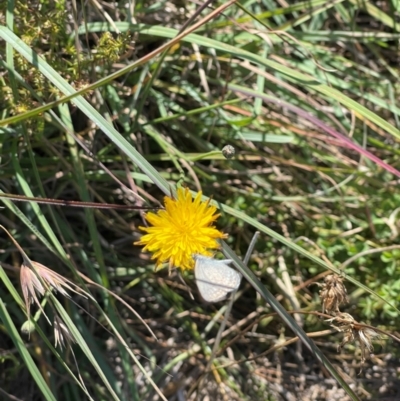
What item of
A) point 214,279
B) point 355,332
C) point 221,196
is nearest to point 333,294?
point 355,332

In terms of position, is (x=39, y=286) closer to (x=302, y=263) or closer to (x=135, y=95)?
(x=135, y=95)

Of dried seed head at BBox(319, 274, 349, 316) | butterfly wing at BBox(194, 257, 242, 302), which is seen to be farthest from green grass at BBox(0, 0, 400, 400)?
butterfly wing at BBox(194, 257, 242, 302)

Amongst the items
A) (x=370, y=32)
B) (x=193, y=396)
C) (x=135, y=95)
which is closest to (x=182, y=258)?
(x=135, y=95)

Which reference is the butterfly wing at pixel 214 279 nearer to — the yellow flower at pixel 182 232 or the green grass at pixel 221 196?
the yellow flower at pixel 182 232

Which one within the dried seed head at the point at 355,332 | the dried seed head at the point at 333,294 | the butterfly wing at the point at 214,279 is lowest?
the dried seed head at the point at 355,332

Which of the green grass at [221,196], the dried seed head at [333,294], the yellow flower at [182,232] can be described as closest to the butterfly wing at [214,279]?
the yellow flower at [182,232]

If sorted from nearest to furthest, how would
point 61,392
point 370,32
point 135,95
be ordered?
point 135,95 → point 61,392 → point 370,32

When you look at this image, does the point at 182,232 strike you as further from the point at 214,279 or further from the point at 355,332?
the point at 355,332

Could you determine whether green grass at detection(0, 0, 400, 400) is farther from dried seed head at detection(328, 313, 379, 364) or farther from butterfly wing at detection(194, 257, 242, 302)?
butterfly wing at detection(194, 257, 242, 302)
